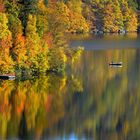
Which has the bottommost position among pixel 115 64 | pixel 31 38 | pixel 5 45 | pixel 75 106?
pixel 75 106

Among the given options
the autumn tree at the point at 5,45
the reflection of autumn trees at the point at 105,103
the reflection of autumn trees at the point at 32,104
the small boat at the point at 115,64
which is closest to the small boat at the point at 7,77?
the autumn tree at the point at 5,45

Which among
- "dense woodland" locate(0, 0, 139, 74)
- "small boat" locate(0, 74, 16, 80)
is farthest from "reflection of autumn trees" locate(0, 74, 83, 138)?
"dense woodland" locate(0, 0, 139, 74)

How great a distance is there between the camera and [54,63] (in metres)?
82.7

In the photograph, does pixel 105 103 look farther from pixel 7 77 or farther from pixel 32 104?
pixel 7 77

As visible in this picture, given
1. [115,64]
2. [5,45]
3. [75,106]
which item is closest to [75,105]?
[75,106]

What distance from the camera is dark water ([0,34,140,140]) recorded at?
53203 millimetres

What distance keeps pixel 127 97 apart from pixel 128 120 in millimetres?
10957

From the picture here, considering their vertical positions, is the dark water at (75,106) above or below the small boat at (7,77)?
below

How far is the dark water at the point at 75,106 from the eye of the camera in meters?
53.2

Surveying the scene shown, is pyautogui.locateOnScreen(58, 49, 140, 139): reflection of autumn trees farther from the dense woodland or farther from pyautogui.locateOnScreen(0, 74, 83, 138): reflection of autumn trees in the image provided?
the dense woodland

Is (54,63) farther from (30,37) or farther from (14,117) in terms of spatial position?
(14,117)

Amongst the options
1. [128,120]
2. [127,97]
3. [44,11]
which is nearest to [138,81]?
[127,97]

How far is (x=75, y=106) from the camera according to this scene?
6388 centimetres

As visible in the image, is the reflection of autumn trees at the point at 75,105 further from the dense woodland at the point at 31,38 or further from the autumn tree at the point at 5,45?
the autumn tree at the point at 5,45
